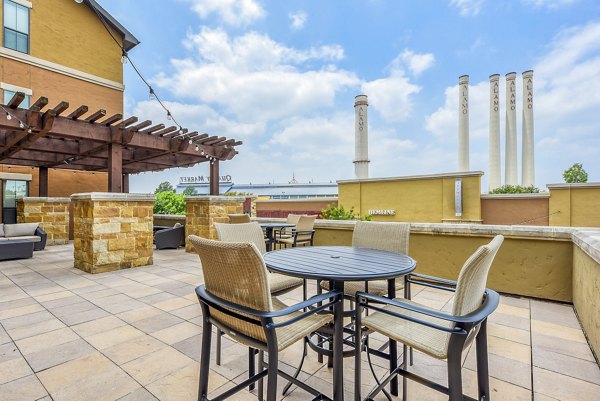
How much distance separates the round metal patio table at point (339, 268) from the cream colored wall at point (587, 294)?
1.47 meters

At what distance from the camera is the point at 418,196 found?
10984mm

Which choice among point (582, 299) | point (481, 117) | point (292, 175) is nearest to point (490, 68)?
point (481, 117)

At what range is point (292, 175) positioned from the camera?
46.9 metres

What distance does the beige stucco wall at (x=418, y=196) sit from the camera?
10266 millimetres

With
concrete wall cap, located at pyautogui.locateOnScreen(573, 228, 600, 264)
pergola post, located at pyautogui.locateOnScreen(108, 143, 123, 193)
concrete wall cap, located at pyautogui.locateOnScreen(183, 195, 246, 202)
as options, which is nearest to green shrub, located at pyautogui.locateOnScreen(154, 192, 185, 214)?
concrete wall cap, located at pyautogui.locateOnScreen(183, 195, 246, 202)

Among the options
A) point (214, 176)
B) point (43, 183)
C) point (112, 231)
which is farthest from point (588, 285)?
point (43, 183)

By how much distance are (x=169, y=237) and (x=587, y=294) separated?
7032mm

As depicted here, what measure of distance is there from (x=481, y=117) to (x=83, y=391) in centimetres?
2353

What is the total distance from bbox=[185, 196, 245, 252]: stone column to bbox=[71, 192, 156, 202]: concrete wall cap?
1150 millimetres

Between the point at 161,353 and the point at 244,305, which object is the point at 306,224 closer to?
the point at 161,353

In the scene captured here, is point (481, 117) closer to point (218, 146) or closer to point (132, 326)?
point (218, 146)

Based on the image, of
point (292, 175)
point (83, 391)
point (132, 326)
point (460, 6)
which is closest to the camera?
point (83, 391)

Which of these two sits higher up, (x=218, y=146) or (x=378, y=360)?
(x=218, y=146)

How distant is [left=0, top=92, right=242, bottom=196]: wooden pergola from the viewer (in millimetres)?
4906
